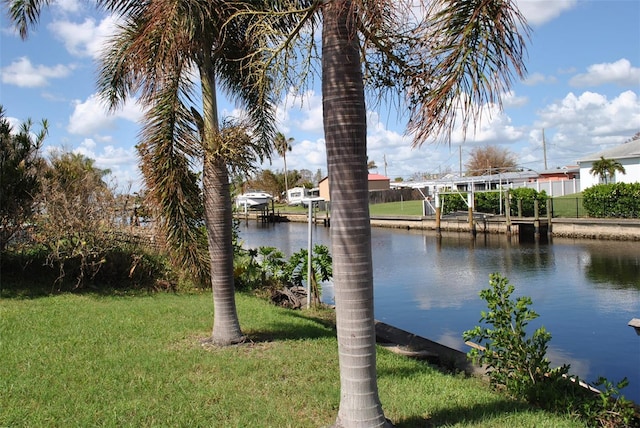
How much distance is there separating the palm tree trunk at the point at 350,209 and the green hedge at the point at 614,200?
30.6 m

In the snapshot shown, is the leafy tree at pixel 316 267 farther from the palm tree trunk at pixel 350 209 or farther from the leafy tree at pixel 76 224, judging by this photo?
the palm tree trunk at pixel 350 209

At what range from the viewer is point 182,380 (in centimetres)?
552

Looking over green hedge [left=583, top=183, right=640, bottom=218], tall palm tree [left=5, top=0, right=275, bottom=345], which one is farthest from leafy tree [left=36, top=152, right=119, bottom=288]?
green hedge [left=583, top=183, right=640, bottom=218]

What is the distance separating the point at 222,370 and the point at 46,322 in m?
3.35

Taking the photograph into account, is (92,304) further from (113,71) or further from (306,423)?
(306,423)

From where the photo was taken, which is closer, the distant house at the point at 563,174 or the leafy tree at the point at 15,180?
the leafy tree at the point at 15,180

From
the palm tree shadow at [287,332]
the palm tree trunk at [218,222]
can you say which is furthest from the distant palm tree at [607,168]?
the palm tree trunk at [218,222]

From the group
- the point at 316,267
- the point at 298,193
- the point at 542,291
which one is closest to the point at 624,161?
the point at 542,291

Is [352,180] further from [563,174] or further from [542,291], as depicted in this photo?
[563,174]

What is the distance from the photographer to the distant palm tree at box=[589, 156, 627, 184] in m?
41.1

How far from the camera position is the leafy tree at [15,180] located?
9750 mm

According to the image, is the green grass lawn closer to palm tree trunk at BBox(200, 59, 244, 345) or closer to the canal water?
palm tree trunk at BBox(200, 59, 244, 345)

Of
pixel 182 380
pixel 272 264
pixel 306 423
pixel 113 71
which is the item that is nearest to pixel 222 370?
pixel 182 380

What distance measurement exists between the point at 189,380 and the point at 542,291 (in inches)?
555
